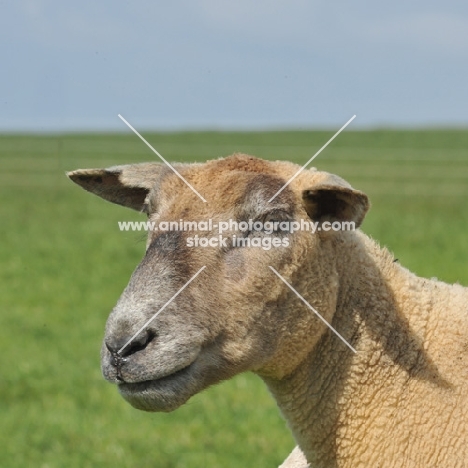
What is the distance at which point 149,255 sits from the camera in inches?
169

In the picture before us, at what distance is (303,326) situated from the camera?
4.45 meters

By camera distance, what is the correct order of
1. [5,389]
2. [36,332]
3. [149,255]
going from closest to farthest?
[149,255] → [5,389] → [36,332]

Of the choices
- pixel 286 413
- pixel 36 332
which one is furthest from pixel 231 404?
pixel 286 413

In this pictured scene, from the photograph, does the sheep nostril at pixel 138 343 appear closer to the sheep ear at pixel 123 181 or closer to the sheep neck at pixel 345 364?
the sheep neck at pixel 345 364

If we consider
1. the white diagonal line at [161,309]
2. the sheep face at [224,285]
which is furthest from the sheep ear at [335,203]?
the white diagonal line at [161,309]

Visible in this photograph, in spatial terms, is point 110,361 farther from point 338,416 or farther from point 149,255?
point 338,416

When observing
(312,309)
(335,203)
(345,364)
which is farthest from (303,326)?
(335,203)

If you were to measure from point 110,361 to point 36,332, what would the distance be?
33.1ft

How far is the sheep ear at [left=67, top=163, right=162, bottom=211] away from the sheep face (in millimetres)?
241

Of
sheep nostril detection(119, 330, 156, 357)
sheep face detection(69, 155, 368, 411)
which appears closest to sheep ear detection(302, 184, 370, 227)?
sheep face detection(69, 155, 368, 411)

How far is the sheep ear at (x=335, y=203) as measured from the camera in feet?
13.9

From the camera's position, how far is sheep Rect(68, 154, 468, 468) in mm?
4125

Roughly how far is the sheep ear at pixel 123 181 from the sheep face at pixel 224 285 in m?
0.24

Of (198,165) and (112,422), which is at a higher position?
(198,165)
